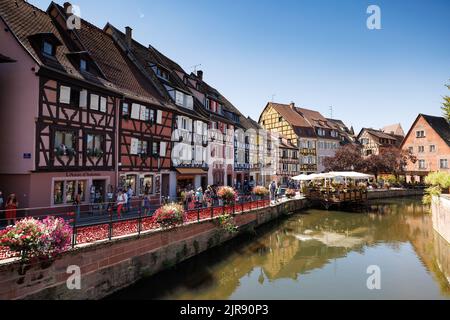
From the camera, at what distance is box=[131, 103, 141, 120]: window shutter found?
1906 centimetres

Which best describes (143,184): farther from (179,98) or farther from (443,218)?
(443,218)

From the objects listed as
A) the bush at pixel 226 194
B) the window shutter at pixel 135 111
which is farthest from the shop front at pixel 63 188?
the bush at pixel 226 194

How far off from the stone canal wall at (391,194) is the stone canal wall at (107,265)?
31747 millimetres

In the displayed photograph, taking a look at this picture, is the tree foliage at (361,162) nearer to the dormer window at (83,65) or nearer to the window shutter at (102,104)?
the window shutter at (102,104)

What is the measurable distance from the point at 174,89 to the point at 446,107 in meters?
19.8

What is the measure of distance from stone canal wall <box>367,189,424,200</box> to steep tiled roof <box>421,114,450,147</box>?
10146 millimetres

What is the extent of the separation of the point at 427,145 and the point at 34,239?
188 feet

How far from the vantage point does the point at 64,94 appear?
1492 cm

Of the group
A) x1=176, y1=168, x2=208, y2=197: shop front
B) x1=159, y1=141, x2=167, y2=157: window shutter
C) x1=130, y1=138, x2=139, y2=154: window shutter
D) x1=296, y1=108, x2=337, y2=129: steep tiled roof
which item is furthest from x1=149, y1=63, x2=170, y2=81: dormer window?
x1=296, y1=108, x2=337, y2=129: steep tiled roof

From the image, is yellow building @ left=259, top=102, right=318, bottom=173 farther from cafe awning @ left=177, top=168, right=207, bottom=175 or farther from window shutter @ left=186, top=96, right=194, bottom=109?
window shutter @ left=186, top=96, right=194, bottom=109

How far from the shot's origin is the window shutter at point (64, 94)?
14.8 m

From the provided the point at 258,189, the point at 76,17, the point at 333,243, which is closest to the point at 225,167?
the point at 258,189
